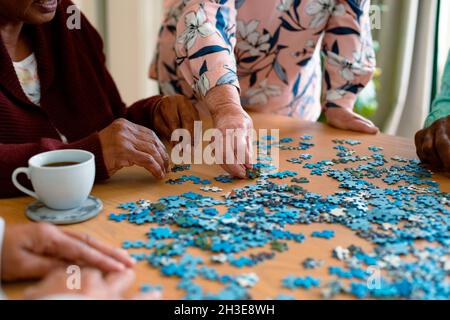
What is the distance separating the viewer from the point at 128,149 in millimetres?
1336

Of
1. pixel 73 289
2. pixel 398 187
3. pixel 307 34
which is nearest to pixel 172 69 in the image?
pixel 307 34

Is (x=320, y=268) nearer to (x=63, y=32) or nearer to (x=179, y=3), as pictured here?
(x=63, y=32)

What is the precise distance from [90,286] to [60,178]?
1.02 feet

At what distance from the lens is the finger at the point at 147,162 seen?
4.40ft

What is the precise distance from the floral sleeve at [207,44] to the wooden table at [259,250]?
0.99 ft

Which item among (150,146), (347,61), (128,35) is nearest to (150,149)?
(150,146)

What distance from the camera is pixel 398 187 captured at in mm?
1348

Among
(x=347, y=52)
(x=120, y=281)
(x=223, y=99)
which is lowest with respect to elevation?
(x=120, y=281)

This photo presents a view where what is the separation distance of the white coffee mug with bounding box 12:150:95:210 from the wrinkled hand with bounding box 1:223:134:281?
17 centimetres

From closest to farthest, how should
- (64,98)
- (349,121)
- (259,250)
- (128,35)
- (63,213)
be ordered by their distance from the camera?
(259,250) < (63,213) < (64,98) < (349,121) < (128,35)

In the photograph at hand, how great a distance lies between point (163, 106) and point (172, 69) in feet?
1.45

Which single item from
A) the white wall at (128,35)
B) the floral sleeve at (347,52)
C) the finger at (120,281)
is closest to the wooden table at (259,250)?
the finger at (120,281)

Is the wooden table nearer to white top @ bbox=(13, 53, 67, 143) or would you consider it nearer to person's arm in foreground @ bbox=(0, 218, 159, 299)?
person's arm in foreground @ bbox=(0, 218, 159, 299)

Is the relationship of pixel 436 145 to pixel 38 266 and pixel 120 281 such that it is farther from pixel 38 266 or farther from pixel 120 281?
pixel 38 266
